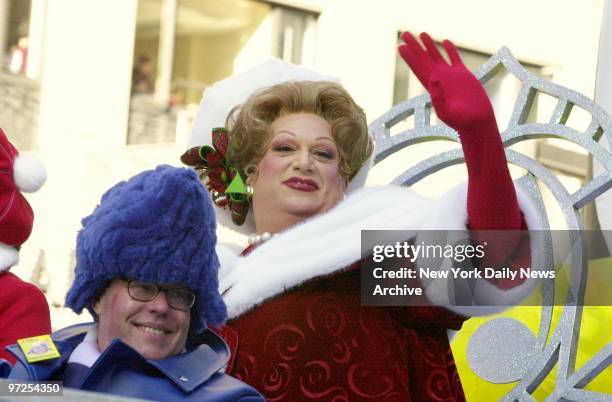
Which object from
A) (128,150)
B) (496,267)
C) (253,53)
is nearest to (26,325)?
(496,267)

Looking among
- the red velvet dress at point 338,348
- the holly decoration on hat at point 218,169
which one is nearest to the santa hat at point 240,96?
the holly decoration on hat at point 218,169

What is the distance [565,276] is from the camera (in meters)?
2.39

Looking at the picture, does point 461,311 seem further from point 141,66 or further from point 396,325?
point 141,66

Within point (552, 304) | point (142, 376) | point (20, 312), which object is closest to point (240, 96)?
point (20, 312)

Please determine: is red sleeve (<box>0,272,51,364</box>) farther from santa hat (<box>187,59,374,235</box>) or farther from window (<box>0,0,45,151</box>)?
window (<box>0,0,45,151</box>)

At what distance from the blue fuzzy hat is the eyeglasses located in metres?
0.01

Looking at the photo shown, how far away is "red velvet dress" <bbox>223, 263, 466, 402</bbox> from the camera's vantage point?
2020 mm

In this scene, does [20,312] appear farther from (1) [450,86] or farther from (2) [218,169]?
(1) [450,86]

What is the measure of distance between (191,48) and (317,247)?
5587 mm

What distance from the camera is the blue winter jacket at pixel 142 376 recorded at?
1679 mm

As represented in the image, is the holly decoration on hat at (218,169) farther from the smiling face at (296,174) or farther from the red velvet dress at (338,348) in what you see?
the red velvet dress at (338,348)

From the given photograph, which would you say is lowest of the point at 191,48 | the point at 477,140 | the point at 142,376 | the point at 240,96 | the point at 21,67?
the point at 142,376

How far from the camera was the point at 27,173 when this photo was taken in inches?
88.2

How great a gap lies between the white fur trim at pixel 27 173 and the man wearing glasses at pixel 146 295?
20.2 inches
